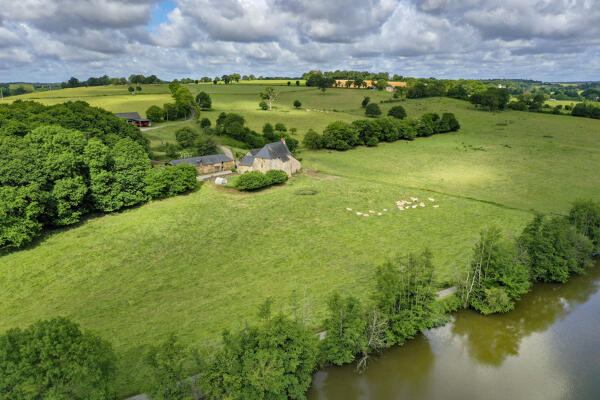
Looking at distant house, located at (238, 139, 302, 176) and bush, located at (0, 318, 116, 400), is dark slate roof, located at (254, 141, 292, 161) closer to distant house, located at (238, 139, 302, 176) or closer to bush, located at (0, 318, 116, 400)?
distant house, located at (238, 139, 302, 176)

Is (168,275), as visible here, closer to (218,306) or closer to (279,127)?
(218,306)

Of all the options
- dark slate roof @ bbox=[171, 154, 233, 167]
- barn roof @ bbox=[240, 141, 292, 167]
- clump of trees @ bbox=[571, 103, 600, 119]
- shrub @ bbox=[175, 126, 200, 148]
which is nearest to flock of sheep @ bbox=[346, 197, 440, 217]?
barn roof @ bbox=[240, 141, 292, 167]

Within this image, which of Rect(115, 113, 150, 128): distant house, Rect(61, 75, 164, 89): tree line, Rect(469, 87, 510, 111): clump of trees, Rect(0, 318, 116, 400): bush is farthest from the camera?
Rect(61, 75, 164, 89): tree line

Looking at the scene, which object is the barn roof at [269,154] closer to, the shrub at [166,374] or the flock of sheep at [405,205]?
the flock of sheep at [405,205]

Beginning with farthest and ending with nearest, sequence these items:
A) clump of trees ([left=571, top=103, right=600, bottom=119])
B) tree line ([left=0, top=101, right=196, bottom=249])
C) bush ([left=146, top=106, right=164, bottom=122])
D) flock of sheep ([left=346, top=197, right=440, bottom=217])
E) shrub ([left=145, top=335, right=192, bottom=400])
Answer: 1. clump of trees ([left=571, top=103, right=600, bottom=119])
2. bush ([left=146, top=106, right=164, bottom=122])
3. flock of sheep ([left=346, top=197, right=440, bottom=217])
4. tree line ([left=0, top=101, right=196, bottom=249])
5. shrub ([left=145, top=335, right=192, bottom=400])

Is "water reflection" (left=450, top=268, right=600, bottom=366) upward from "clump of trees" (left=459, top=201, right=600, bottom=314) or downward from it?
downward

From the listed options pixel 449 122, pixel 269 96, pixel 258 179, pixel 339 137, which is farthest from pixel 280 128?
pixel 449 122

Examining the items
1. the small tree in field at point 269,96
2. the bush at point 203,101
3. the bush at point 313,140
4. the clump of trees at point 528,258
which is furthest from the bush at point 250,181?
the bush at point 203,101

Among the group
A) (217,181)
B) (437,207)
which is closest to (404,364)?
(437,207)
